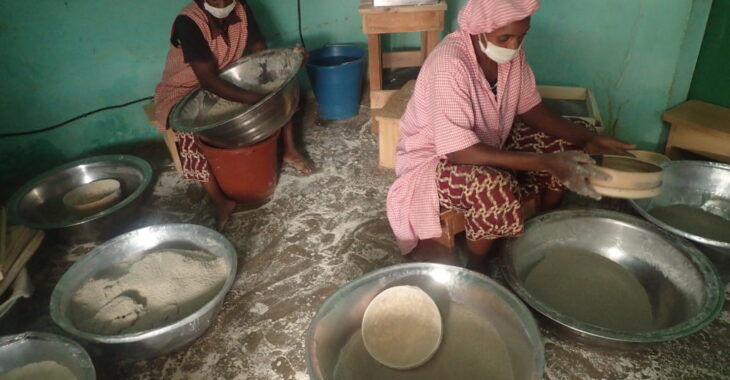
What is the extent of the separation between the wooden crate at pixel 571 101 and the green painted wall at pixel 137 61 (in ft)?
0.92

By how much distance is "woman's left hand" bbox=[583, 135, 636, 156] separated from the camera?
5.90ft

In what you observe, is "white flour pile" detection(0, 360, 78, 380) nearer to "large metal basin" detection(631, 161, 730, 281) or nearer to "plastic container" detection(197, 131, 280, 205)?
"plastic container" detection(197, 131, 280, 205)

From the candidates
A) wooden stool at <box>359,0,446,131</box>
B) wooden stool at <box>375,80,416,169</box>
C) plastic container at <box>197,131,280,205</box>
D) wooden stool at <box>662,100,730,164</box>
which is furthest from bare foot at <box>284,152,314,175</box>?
wooden stool at <box>662,100,730,164</box>

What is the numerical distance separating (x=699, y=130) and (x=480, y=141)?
1692 mm

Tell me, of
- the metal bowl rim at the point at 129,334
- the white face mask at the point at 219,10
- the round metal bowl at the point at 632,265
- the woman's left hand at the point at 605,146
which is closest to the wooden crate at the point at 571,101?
the woman's left hand at the point at 605,146

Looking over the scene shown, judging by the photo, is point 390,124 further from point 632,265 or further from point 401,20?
point 632,265

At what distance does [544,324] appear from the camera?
1.76m

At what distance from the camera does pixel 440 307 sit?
1.65m

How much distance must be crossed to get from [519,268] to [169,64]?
2.21 m

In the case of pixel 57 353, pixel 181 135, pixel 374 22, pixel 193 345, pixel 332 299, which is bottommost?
pixel 193 345

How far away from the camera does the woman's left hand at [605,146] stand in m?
1.80

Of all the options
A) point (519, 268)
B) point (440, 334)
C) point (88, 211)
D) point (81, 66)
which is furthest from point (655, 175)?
point (81, 66)

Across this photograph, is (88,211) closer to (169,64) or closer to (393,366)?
(169,64)

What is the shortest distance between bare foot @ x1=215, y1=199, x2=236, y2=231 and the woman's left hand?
5.91ft
